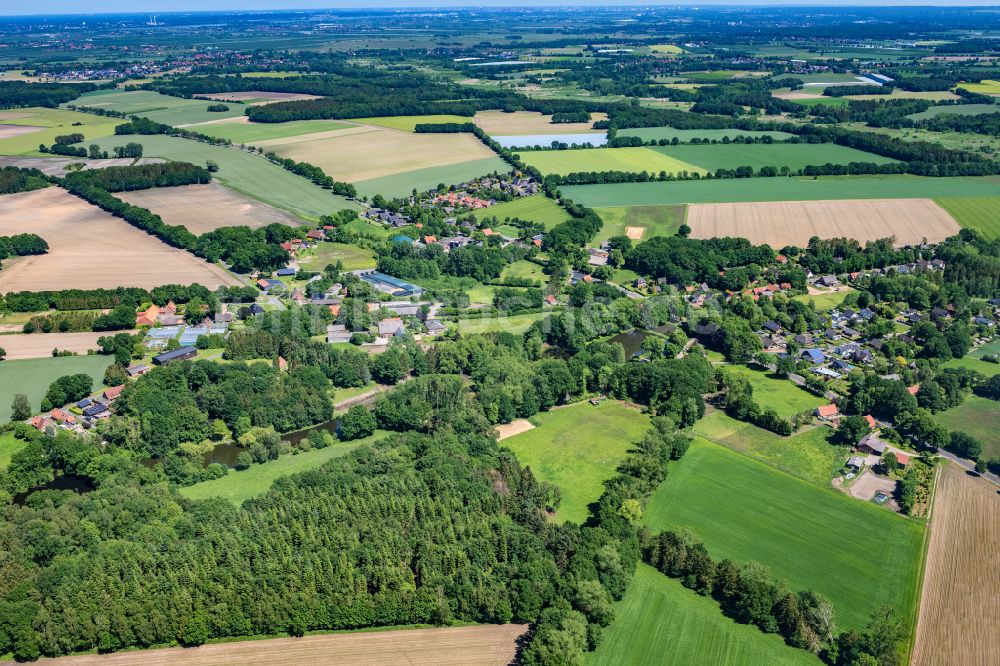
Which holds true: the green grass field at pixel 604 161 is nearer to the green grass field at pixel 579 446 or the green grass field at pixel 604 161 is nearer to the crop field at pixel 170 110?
the green grass field at pixel 579 446

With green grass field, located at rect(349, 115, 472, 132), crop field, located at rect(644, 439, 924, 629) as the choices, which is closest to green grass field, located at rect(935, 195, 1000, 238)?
crop field, located at rect(644, 439, 924, 629)

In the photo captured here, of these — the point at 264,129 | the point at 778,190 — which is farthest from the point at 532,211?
the point at 264,129

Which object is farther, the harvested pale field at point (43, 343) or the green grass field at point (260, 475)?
the harvested pale field at point (43, 343)

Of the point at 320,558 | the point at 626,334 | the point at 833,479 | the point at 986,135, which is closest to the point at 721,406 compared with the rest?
the point at 833,479

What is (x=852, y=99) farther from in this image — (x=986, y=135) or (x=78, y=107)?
(x=78, y=107)

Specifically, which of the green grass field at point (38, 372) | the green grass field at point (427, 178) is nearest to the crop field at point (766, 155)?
the green grass field at point (427, 178)

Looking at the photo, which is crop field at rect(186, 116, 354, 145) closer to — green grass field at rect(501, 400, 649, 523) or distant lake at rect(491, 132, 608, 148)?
distant lake at rect(491, 132, 608, 148)

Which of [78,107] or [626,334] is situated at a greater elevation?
[78,107]

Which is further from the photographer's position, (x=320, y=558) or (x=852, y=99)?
(x=852, y=99)
